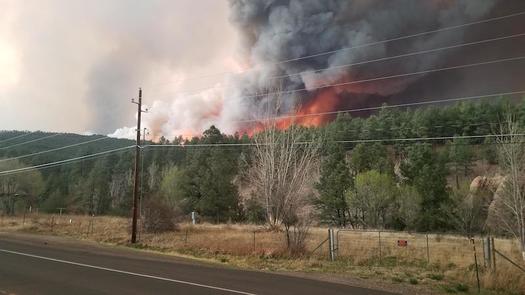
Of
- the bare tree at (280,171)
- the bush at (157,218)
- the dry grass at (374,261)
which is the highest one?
the bare tree at (280,171)

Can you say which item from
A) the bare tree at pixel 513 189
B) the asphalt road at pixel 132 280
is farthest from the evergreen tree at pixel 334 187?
the asphalt road at pixel 132 280

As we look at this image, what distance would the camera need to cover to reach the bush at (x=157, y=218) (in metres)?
36.9

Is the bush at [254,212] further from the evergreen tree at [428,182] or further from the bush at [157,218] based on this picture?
the bush at [157,218]

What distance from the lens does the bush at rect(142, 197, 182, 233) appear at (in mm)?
36875

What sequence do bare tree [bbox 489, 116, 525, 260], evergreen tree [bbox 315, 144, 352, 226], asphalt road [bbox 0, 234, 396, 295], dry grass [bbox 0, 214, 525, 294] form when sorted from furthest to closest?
evergreen tree [bbox 315, 144, 352, 226] < bare tree [bbox 489, 116, 525, 260] < dry grass [bbox 0, 214, 525, 294] < asphalt road [bbox 0, 234, 396, 295]

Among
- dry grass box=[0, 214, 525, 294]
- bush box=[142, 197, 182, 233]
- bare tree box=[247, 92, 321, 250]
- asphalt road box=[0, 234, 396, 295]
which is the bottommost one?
dry grass box=[0, 214, 525, 294]

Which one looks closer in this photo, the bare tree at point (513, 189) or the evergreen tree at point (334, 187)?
the bare tree at point (513, 189)

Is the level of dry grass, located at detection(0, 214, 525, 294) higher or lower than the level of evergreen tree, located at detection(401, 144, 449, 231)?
lower

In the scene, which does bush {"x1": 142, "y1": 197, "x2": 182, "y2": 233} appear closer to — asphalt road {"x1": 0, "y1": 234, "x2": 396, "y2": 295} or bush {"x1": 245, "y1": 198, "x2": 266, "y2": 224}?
asphalt road {"x1": 0, "y1": 234, "x2": 396, "y2": 295}

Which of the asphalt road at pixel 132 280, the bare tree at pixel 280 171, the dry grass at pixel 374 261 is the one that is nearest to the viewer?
the asphalt road at pixel 132 280

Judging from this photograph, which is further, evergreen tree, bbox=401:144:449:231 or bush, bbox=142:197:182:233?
evergreen tree, bbox=401:144:449:231

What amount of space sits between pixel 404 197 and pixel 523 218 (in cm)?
3333

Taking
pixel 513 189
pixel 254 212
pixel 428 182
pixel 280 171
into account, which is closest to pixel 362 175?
pixel 428 182

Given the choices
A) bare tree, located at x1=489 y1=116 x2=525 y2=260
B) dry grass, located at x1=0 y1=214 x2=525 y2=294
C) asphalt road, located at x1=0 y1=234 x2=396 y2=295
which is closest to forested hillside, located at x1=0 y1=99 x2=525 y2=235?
bare tree, located at x1=489 y1=116 x2=525 y2=260
